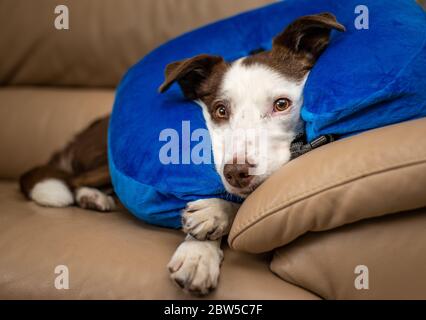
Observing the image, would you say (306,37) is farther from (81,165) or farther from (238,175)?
(81,165)

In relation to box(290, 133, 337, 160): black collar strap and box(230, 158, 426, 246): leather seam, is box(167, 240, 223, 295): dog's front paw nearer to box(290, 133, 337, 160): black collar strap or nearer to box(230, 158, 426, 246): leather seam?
box(230, 158, 426, 246): leather seam

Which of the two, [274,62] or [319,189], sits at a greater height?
[274,62]

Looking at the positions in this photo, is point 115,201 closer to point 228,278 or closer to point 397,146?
point 228,278

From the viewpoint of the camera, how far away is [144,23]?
9.17 ft

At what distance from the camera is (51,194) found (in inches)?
84.7

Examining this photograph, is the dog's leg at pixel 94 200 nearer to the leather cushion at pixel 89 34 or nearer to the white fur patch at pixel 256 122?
the white fur patch at pixel 256 122

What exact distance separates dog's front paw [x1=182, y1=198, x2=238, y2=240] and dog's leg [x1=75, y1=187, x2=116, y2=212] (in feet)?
2.10

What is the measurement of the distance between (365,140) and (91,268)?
845 mm

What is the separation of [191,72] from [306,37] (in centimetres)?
45

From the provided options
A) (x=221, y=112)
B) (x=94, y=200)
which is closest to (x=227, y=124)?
(x=221, y=112)

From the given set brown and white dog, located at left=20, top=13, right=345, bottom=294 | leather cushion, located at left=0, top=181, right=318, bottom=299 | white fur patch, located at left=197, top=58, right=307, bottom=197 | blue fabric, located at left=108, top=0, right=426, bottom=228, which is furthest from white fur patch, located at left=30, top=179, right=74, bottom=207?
white fur patch, located at left=197, top=58, right=307, bottom=197

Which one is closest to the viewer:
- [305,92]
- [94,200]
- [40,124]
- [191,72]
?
[305,92]

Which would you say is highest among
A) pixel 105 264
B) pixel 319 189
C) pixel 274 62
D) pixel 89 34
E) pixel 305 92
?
pixel 89 34

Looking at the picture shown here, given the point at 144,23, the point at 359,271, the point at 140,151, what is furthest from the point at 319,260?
the point at 144,23
